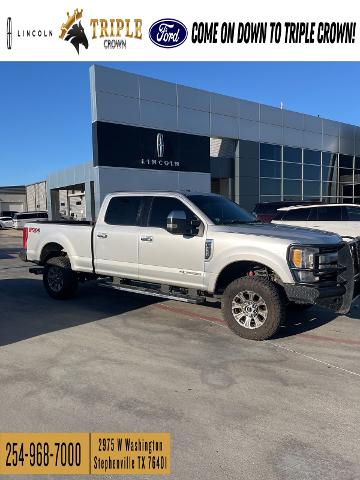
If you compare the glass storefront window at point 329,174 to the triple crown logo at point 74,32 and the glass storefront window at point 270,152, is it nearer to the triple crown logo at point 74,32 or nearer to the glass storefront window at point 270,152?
the glass storefront window at point 270,152

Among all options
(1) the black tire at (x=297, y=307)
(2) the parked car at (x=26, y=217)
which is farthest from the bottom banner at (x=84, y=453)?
(2) the parked car at (x=26, y=217)

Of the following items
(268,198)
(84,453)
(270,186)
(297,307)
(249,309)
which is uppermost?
(270,186)

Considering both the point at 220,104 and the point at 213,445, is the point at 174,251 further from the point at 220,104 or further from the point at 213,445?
the point at 220,104

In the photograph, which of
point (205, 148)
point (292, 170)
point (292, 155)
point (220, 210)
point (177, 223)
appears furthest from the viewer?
point (292, 170)

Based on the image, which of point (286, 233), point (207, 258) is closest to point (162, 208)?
point (207, 258)

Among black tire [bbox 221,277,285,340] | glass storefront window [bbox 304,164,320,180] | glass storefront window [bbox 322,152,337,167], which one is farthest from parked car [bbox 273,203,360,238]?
glass storefront window [bbox 322,152,337,167]

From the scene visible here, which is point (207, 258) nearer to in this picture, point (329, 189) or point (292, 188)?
point (292, 188)

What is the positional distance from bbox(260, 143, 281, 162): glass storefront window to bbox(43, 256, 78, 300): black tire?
21.5 meters

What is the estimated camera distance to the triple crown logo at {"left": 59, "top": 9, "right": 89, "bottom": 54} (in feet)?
53.3

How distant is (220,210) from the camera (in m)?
6.11

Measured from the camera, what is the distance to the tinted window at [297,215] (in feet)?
37.1

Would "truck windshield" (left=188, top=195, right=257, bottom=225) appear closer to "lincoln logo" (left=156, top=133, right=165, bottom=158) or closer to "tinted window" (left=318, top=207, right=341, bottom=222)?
"tinted window" (left=318, top=207, right=341, bottom=222)

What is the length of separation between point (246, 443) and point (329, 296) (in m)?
2.53

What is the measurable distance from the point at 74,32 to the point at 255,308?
16023mm
